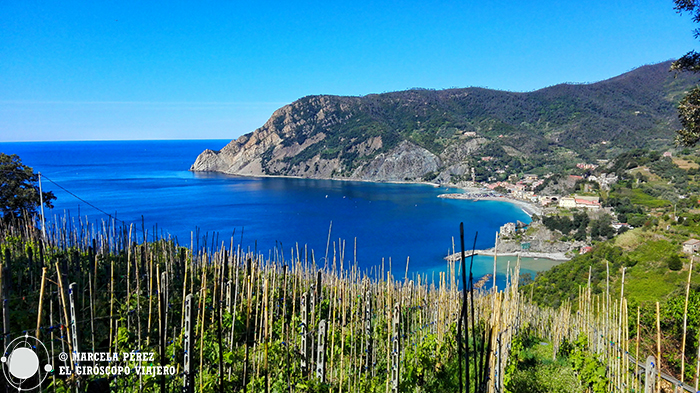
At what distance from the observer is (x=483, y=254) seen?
39.6 metres

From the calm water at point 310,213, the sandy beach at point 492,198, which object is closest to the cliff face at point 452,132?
the sandy beach at point 492,198

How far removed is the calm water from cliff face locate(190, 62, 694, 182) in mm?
16259

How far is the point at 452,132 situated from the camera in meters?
116

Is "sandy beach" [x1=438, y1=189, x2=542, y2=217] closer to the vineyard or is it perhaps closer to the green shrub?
the green shrub

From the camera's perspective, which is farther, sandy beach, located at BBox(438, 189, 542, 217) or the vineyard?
sandy beach, located at BBox(438, 189, 542, 217)

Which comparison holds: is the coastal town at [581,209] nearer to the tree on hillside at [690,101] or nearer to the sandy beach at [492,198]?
the sandy beach at [492,198]

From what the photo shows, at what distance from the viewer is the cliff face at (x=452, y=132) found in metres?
95.2

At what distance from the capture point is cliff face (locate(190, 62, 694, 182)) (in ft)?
313

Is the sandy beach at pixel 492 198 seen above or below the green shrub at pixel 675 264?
Result: below

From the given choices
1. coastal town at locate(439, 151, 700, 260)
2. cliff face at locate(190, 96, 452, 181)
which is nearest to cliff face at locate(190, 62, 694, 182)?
cliff face at locate(190, 96, 452, 181)

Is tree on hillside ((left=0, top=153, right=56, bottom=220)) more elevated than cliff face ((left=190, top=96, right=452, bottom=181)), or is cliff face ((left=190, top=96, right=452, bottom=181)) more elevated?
cliff face ((left=190, top=96, right=452, bottom=181))

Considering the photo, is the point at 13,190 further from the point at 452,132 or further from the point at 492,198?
the point at 452,132

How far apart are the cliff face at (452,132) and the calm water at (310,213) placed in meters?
16.3

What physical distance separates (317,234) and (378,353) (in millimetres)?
37325
